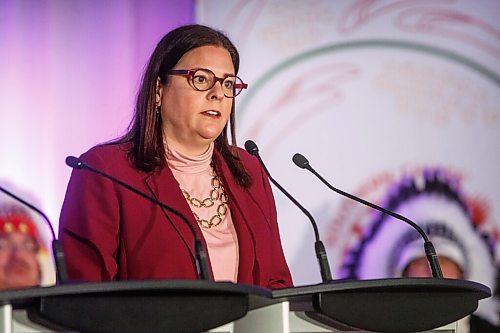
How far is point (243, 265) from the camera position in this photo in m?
2.57

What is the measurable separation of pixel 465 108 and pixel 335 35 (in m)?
0.58

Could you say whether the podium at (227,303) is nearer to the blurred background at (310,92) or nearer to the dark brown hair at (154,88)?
the dark brown hair at (154,88)

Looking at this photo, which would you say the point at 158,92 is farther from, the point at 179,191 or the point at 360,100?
the point at 360,100

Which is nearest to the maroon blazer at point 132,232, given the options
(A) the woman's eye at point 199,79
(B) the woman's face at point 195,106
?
(B) the woman's face at point 195,106

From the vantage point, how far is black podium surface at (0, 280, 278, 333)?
68.1 inches

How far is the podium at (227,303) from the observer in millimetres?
1754

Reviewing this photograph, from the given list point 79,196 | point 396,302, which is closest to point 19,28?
point 79,196

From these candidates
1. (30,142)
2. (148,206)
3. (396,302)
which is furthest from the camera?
(30,142)

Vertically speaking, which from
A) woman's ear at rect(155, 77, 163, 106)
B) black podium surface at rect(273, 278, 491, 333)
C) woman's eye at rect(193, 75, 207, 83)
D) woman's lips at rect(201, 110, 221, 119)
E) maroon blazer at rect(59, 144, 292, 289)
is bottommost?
black podium surface at rect(273, 278, 491, 333)

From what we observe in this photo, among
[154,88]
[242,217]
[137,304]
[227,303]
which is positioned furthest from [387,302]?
[154,88]

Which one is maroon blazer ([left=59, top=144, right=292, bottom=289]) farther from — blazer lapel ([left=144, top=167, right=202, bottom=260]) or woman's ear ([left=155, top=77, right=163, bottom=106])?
woman's ear ([left=155, top=77, right=163, bottom=106])

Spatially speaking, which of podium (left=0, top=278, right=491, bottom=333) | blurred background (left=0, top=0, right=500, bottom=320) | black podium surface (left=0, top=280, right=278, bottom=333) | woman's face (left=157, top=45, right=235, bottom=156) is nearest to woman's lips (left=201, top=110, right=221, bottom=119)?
woman's face (left=157, top=45, right=235, bottom=156)

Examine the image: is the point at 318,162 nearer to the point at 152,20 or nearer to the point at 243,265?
the point at 152,20

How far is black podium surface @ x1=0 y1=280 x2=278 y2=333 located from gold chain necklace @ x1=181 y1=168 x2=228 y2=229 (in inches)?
28.8
